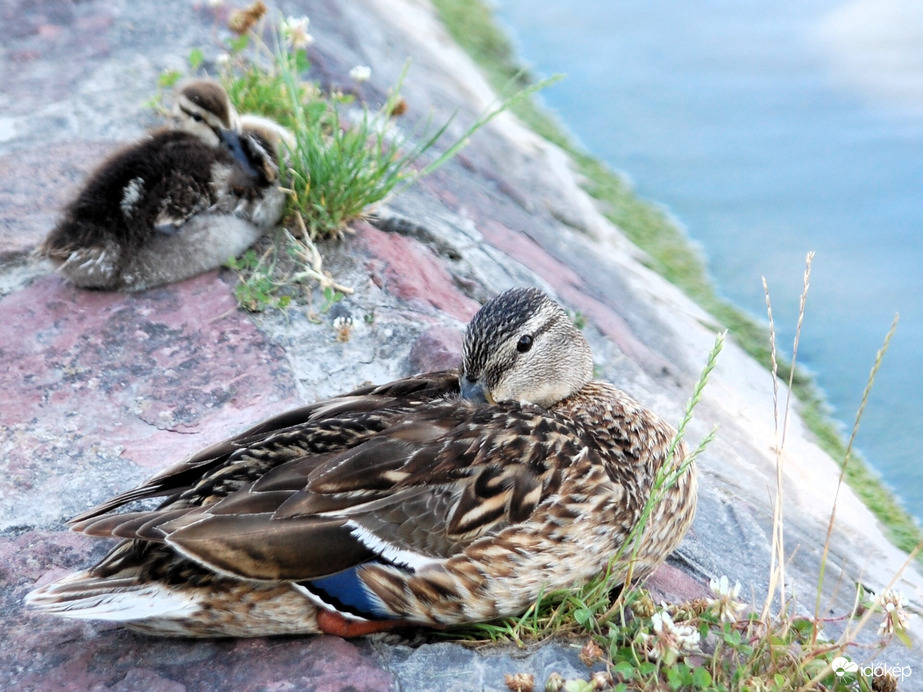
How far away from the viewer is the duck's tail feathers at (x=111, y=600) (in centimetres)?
200

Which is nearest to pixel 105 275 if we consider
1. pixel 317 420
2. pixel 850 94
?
pixel 317 420

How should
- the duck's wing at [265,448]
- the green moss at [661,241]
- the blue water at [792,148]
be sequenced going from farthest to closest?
the blue water at [792,148]
the green moss at [661,241]
the duck's wing at [265,448]

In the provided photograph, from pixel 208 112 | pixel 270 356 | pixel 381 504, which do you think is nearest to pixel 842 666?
pixel 381 504

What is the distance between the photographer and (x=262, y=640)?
218 centimetres

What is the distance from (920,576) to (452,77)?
3.65 m

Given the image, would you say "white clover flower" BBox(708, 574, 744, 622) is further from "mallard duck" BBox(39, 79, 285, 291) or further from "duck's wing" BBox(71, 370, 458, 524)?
"mallard duck" BBox(39, 79, 285, 291)

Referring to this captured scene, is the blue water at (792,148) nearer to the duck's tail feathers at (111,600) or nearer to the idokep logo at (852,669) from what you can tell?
the idokep logo at (852,669)

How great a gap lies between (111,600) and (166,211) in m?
1.76

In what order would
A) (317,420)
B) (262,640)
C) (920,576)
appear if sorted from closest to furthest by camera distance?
(262,640)
(317,420)
(920,576)

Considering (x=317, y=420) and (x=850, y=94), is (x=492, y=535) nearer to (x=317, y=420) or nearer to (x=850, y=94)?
(x=317, y=420)

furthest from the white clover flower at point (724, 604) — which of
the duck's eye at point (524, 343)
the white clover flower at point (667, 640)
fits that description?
the duck's eye at point (524, 343)

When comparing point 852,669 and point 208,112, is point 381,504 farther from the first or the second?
point 208,112

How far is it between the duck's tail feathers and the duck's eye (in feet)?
3.86

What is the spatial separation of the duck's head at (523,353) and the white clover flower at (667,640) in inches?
32.0
